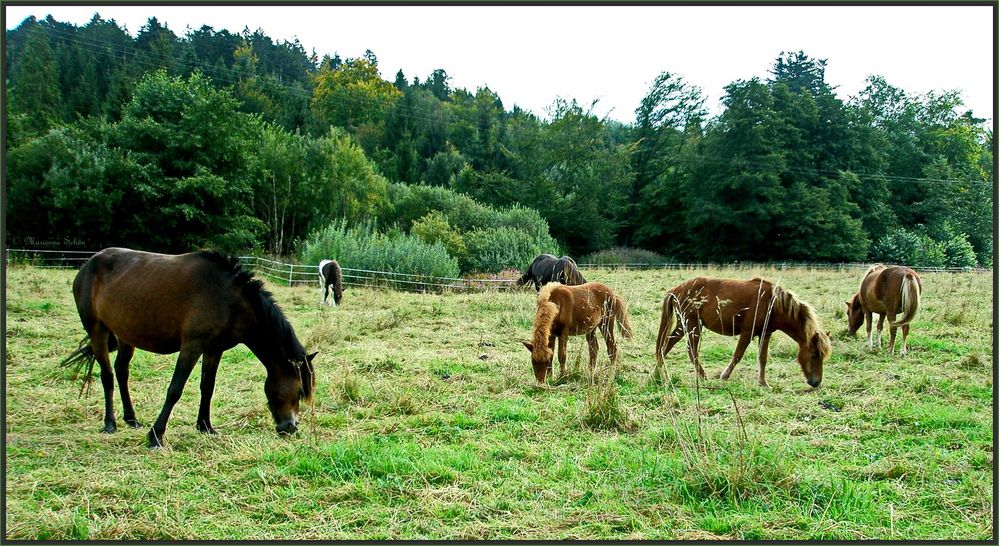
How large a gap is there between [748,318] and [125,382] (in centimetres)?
678

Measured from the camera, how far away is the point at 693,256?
138ft

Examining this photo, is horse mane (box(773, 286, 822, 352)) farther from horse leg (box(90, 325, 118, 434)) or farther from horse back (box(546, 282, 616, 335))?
horse leg (box(90, 325, 118, 434))

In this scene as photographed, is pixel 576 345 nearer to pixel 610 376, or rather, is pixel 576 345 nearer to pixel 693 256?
pixel 610 376

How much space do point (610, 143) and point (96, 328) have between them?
45778 mm

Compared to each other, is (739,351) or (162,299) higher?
(162,299)

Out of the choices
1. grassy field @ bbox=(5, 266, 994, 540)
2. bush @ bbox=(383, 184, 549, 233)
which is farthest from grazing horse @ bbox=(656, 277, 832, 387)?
bush @ bbox=(383, 184, 549, 233)

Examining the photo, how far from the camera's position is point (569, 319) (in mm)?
7430

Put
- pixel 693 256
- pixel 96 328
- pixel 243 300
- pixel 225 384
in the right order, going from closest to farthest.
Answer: pixel 243 300, pixel 96 328, pixel 225 384, pixel 693 256

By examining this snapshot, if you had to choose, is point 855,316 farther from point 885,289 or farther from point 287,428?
point 287,428

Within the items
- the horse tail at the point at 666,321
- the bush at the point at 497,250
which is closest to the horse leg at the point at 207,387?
the horse tail at the point at 666,321

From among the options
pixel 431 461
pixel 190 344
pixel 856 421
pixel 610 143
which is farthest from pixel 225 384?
pixel 610 143

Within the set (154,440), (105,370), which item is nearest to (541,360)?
(154,440)

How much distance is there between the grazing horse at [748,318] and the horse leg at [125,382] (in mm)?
5372

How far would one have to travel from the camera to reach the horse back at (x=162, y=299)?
509cm
